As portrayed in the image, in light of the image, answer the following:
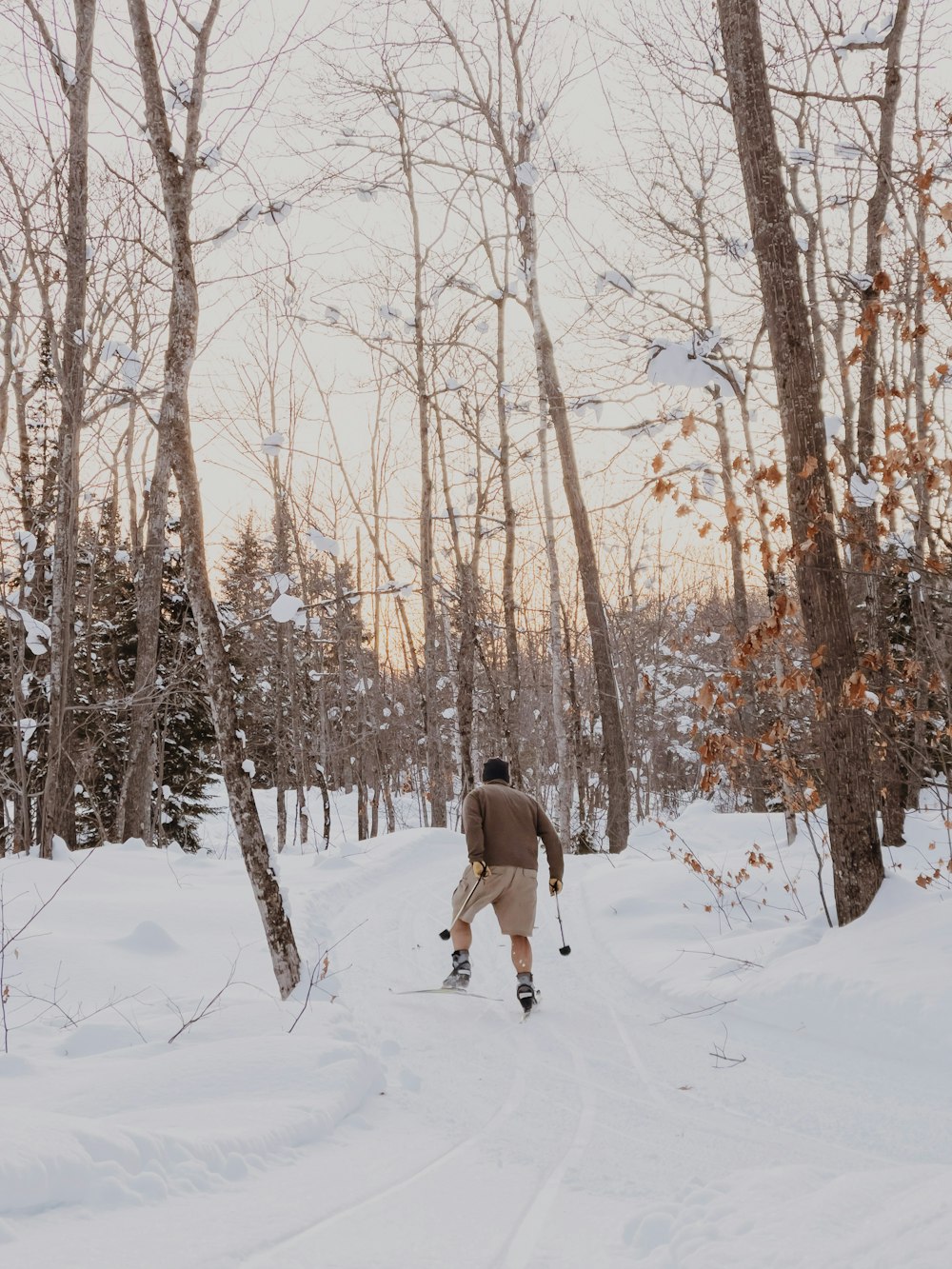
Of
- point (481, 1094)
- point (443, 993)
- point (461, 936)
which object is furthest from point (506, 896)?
point (481, 1094)

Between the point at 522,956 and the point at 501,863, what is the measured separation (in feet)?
2.69

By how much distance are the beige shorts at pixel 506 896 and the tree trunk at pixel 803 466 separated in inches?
91.4

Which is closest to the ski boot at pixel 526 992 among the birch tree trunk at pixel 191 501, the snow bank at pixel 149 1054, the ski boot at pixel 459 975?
the ski boot at pixel 459 975

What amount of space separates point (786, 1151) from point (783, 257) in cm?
573

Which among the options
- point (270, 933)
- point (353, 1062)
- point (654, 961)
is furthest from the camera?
point (654, 961)

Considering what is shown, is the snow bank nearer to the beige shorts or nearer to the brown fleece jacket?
the beige shorts

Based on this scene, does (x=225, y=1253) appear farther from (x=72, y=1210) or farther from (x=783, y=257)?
(x=783, y=257)

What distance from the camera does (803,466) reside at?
5793 mm

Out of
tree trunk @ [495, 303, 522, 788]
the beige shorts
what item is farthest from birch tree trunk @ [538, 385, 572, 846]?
the beige shorts

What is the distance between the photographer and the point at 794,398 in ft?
20.3

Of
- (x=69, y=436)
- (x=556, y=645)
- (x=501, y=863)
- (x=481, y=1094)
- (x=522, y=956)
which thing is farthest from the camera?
(x=556, y=645)

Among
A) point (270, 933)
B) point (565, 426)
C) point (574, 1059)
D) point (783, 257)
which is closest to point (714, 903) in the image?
point (574, 1059)

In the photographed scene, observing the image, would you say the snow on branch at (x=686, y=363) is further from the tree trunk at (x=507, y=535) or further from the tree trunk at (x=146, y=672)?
the tree trunk at (x=507, y=535)

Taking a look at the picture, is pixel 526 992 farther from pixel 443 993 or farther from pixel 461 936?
pixel 461 936
